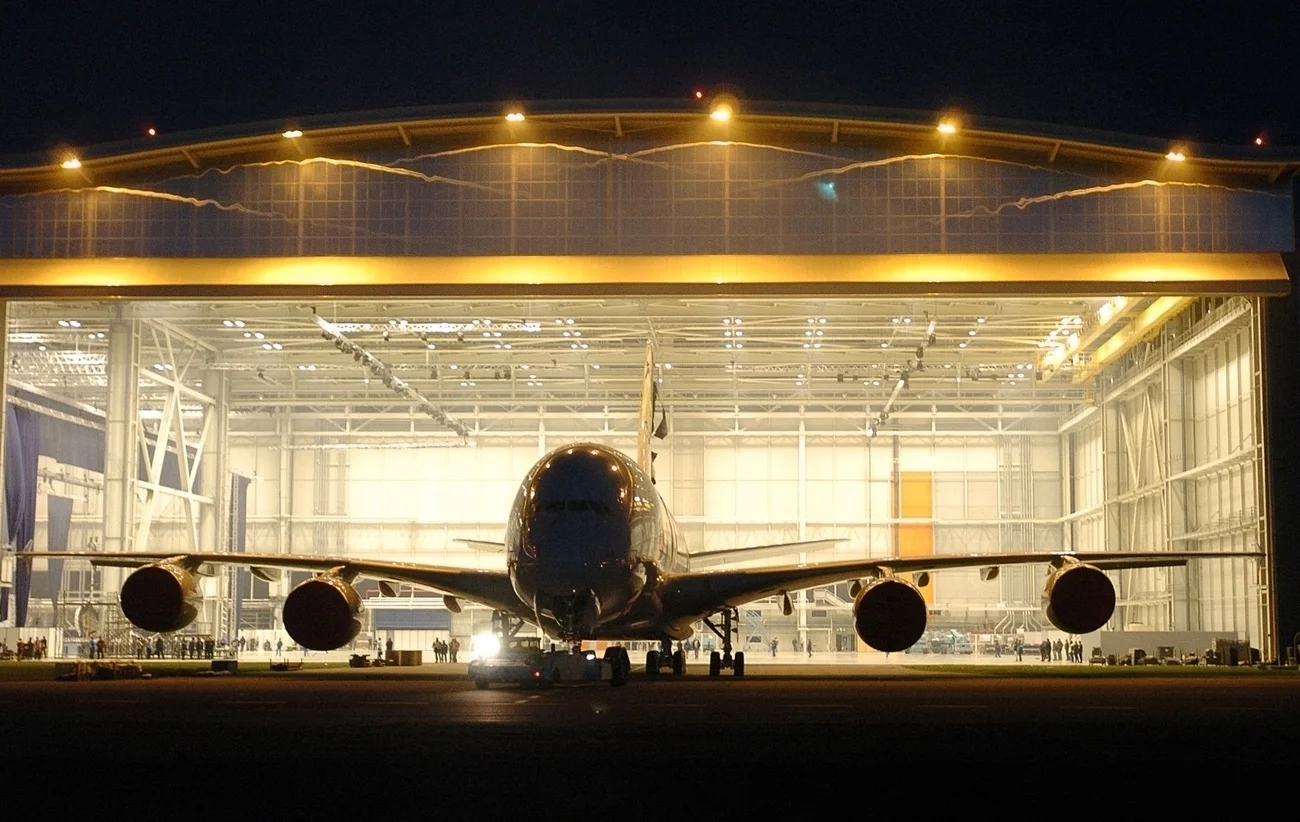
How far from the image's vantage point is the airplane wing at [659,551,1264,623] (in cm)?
2798

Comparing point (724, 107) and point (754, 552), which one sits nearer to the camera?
point (724, 107)

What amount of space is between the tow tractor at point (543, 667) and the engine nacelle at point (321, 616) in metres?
2.47

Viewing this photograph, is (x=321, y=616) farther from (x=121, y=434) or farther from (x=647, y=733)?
(x=121, y=434)

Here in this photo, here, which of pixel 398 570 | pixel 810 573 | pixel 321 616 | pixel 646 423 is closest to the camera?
pixel 321 616

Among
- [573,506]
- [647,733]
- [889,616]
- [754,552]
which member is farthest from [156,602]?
[754,552]

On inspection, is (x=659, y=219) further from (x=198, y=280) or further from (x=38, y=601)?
(x=38, y=601)

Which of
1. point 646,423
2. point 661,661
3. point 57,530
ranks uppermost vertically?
point 646,423

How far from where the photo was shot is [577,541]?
963 inches

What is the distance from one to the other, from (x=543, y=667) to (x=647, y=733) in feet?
39.9

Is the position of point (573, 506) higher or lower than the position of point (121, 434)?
lower

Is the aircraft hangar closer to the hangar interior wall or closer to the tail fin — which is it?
the hangar interior wall

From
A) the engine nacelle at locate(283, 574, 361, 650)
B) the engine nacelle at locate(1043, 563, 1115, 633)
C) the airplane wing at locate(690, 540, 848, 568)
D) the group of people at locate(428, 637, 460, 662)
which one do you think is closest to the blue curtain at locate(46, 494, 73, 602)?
the group of people at locate(428, 637, 460, 662)

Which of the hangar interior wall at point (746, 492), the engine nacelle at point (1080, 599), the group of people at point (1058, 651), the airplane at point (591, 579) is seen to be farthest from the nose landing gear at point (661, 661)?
the hangar interior wall at point (746, 492)

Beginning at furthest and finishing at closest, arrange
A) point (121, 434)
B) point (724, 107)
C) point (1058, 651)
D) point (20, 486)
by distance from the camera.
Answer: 1. point (1058, 651)
2. point (20, 486)
3. point (121, 434)
4. point (724, 107)
